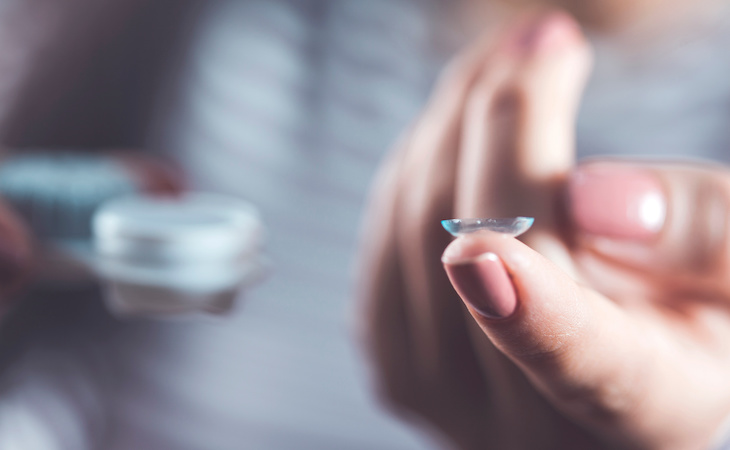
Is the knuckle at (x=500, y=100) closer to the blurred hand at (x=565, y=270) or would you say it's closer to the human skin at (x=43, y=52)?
the blurred hand at (x=565, y=270)

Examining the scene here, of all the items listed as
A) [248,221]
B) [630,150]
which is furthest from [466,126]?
[630,150]

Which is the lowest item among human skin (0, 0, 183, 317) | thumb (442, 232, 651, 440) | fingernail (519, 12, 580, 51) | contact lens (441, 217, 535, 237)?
thumb (442, 232, 651, 440)

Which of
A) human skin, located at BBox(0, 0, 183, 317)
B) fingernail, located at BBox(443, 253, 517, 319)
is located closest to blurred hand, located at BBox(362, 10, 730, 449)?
fingernail, located at BBox(443, 253, 517, 319)

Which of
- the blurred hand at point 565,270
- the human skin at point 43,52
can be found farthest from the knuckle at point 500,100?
the human skin at point 43,52

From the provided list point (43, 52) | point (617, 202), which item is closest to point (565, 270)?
point (617, 202)

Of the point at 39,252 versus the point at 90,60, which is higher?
the point at 90,60

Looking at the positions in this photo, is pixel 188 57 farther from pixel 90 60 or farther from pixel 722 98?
pixel 722 98

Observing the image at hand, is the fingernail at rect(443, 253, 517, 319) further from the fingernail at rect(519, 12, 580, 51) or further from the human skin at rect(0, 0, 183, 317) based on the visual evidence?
the human skin at rect(0, 0, 183, 317)
